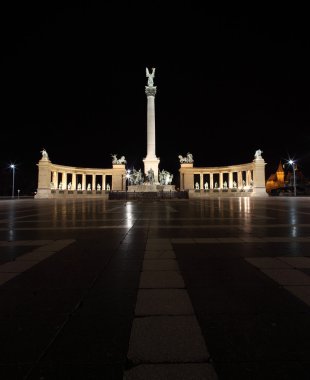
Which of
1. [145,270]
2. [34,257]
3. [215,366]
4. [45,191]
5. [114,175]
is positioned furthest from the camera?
[114,175]

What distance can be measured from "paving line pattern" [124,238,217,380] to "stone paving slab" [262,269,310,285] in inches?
63.3

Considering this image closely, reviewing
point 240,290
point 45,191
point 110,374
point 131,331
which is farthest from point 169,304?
point 45,191

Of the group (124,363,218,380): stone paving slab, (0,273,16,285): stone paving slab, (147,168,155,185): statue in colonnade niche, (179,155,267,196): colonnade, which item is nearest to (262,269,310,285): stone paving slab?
(124,363,218,380): stone paving slab

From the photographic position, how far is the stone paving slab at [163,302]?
387cm

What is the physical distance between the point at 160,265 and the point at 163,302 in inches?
86.0

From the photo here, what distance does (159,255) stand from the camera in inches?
294

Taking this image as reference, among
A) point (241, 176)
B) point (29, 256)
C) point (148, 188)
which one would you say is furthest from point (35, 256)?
point (241, 176)

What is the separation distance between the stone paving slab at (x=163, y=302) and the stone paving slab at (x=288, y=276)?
172cm

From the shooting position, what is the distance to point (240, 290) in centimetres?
475

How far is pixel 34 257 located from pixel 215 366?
18.4 feet

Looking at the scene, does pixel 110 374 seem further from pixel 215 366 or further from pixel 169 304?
pixel 169 304

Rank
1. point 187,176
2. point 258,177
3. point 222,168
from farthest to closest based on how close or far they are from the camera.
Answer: point 187,176, point 222,168, point 258,177

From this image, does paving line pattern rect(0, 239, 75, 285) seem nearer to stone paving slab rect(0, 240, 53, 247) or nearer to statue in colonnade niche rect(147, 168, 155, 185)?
stone paving slab rect(0, 240, 53, 247)

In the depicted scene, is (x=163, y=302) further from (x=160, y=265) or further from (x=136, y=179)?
(x=136, y=179)
